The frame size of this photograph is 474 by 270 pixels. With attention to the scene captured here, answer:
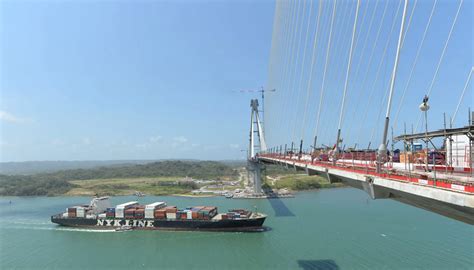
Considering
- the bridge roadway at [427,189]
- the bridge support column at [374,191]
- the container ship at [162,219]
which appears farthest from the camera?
the container ship at [162,219]

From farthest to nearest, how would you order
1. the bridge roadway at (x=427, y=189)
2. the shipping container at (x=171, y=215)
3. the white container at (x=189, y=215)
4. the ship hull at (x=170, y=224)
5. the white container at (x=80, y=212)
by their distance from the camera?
the white container at (x=80, y=212)
the shipping container at (x=171, y=215)
the white container at (x=189, y=215)
the ship hull at (x=170, y=224)
the bridge roadway at (x=427, y=189)

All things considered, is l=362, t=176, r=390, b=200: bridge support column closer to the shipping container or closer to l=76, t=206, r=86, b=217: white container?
the shipping container

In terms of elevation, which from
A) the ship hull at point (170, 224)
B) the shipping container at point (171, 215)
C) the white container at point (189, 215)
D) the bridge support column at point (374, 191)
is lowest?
the ship hull at point (170, 224)

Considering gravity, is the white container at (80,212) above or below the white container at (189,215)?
below

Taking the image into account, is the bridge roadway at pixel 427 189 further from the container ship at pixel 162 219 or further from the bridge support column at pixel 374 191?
the container ship at pixel 162 219

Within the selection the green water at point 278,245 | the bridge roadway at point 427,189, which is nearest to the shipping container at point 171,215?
the green water at point 278,245

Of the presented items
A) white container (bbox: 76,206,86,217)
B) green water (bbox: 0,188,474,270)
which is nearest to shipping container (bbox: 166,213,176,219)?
green water (bbox: 0,188,474,270)

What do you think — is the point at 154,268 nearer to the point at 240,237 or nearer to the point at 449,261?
the point at 240,237

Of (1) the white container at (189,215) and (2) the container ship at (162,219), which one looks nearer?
(2) the container ship at (162,219)

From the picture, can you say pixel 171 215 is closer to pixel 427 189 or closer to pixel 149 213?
pixel 149 213
